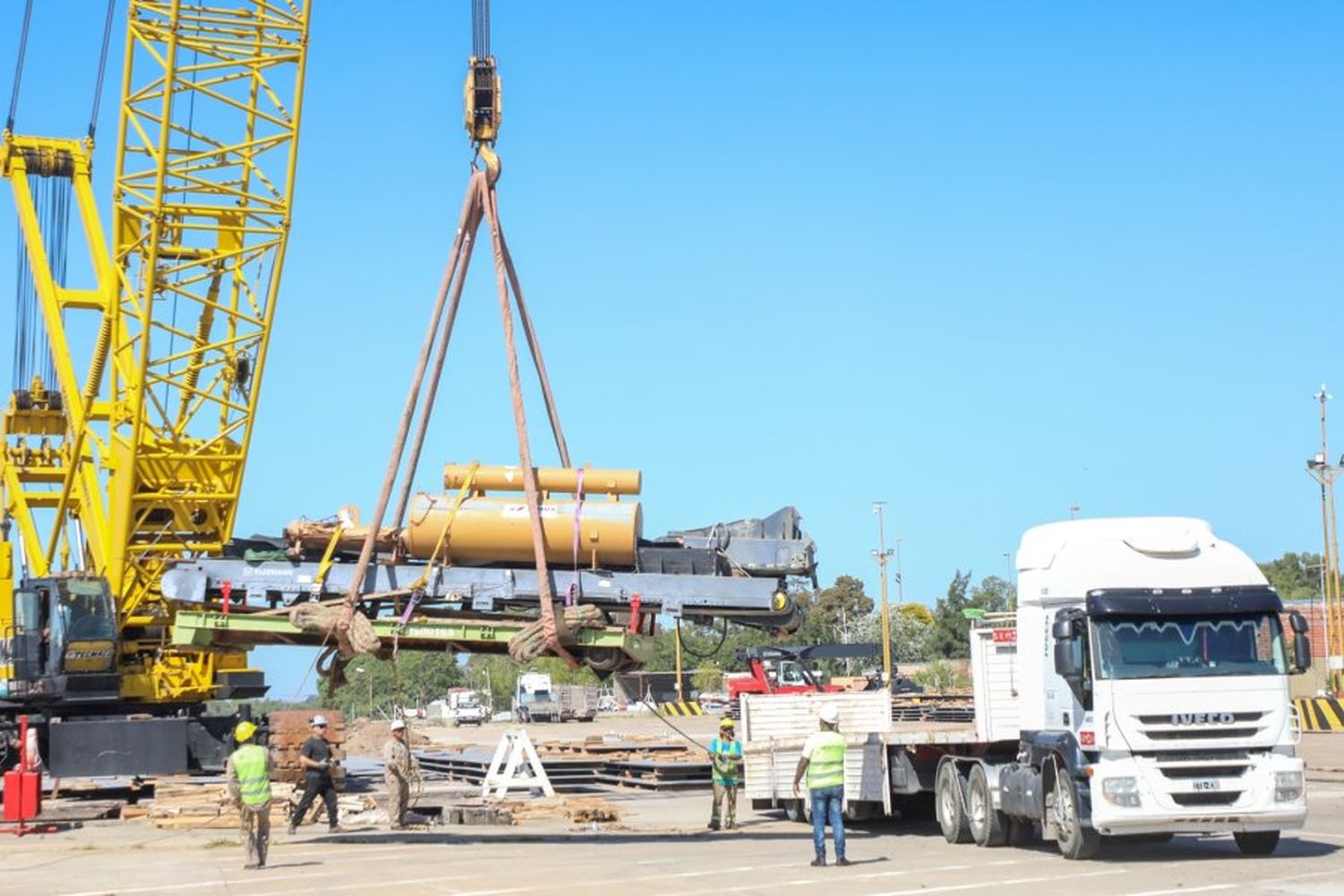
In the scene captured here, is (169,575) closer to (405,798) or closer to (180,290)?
(405,798)

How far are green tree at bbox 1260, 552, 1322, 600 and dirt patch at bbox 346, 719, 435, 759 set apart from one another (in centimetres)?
8652

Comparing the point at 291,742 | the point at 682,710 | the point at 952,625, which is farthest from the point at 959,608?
the point at 291,742

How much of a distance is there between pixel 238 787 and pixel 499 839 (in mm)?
4690

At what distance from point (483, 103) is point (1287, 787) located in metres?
11.7

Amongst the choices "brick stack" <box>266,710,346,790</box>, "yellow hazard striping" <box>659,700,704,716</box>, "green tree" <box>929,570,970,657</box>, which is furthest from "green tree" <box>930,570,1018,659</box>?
"brick stack" <box>266,710,346,790</box>

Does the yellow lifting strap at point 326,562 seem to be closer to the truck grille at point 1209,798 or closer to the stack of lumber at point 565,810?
the stack of lumber at point 565,810

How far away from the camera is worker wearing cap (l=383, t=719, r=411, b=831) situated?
2275 cm

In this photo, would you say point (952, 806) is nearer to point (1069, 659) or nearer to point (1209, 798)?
point (1069, 659)

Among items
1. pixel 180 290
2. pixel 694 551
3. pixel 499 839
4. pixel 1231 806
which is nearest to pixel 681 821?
pixel 499 839

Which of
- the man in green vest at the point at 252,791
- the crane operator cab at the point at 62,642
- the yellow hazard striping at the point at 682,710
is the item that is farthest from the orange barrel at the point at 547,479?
the yellow hazard striping at the point at 682,710

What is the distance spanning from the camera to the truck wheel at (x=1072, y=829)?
54.2 feet

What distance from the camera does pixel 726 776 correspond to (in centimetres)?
2291

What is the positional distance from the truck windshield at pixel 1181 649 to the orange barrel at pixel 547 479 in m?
6.13

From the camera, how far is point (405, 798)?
23062 millimetres
